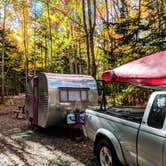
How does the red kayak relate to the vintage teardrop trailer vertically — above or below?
above

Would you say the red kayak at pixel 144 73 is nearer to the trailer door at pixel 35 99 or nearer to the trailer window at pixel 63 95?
the trailer window at pixel 63 95

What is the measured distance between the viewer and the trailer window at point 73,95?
10.2m

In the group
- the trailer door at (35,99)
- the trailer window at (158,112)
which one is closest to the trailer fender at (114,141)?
the trailer window at (158,112)

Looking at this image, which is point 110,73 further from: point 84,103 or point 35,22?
point 35,22

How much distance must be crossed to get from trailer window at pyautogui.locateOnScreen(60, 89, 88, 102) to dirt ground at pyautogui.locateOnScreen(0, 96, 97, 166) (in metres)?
1.26

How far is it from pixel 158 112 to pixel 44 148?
15.7 ft

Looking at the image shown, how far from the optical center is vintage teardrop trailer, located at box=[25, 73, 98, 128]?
989cm

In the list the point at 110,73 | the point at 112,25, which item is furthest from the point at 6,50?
the point at 110,73

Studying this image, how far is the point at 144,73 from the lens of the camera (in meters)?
5.07

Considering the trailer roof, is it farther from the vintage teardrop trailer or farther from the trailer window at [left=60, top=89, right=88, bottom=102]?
the trailer window at [left=60, top=89, right=88, bottom=102]

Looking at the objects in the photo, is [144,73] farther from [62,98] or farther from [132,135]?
[62,98]

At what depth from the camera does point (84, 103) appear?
10.5m

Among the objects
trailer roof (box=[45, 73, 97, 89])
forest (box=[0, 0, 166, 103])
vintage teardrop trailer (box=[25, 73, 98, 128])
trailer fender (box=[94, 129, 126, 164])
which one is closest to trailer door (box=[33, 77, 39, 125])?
vintage teardrop trailer (box=[25, 73, 98, 128])

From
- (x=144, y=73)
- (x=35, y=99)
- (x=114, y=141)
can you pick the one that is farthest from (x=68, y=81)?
(x=144, y=73)
